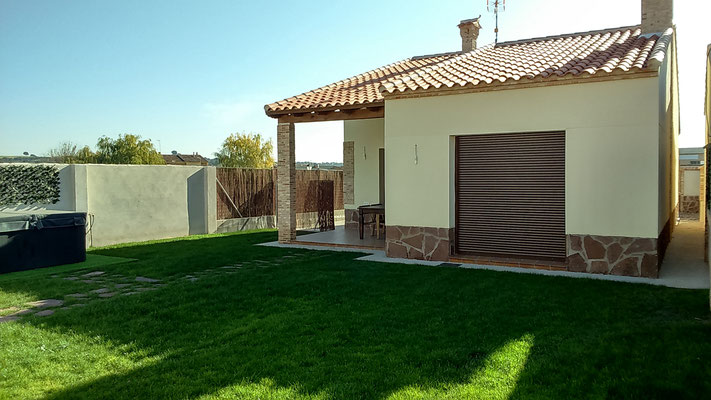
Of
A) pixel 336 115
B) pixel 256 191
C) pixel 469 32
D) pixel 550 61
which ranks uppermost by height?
pixel 469 32

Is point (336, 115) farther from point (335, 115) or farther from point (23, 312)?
point (23, 312)

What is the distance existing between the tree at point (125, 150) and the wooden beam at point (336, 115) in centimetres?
4314

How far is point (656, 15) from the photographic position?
14031 mm

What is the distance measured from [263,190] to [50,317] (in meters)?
13.3

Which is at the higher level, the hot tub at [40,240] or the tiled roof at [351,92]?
the tiled roof at [351,92]

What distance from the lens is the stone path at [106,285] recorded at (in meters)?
7.62

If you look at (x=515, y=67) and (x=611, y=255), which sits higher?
(x=515, y=67)

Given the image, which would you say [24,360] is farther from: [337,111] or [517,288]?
[337,111]

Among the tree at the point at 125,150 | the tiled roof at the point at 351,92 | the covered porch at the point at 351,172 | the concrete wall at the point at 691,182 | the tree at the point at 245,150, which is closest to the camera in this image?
the tiled roof at the point at 351,92

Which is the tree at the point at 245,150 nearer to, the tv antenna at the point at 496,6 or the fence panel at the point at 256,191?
the fence panel at the point at 256,191

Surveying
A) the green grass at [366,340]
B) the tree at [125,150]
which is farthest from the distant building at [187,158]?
the green grass at [366,340]

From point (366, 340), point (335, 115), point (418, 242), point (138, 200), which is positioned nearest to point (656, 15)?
point (335, 115)

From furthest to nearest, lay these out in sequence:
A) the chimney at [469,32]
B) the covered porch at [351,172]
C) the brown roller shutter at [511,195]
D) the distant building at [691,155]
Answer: the distant building at [691,155]
the chimney at [469,32]
the covered porch at [351,172]
the brown roller shutter at [511,195]

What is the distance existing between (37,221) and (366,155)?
944 cm
